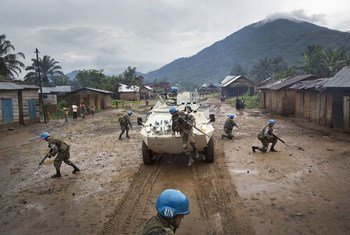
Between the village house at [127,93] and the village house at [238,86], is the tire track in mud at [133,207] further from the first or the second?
the village house at [127,93]

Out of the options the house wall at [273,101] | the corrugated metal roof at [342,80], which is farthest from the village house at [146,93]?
the corrugated metal roof at [342,80]

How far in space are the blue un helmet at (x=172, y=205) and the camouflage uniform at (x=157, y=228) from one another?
0.06 meters

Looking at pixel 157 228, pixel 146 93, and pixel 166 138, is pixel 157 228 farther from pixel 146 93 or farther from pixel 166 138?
pixel 146 93

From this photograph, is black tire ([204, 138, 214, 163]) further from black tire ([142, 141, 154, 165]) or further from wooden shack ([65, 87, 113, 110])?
wooden shack ([65, 87, 113, 110])

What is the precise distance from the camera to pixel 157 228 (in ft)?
7.88

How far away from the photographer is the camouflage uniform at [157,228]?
2.38m

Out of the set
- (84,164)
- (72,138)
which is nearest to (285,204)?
(84,164)

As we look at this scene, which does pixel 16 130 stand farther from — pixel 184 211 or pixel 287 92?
pixel 184 211

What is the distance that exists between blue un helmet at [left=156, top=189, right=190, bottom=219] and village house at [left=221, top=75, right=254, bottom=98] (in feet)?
159

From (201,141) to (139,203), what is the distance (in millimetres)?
2912

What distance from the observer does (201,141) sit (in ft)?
29.1

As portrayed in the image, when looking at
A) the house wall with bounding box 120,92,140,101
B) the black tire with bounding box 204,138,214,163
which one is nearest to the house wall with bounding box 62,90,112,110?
the house wall with bounding box 120,92,140,101

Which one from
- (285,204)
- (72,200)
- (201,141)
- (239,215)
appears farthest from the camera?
(201,141)

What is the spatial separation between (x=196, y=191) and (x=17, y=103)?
18740mm
